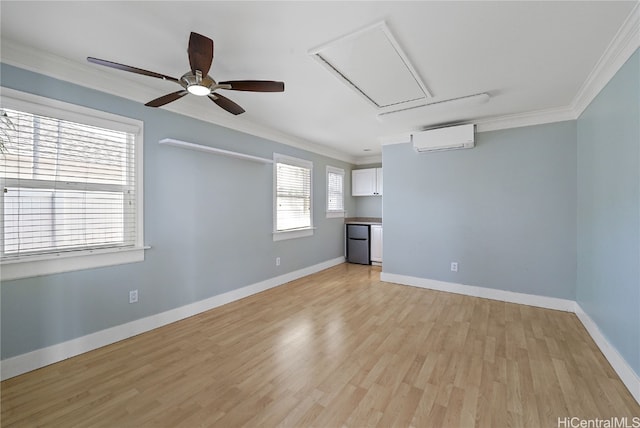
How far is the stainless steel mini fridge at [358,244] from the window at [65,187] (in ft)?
13.4

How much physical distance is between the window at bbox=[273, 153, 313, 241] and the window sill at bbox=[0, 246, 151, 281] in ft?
6.55

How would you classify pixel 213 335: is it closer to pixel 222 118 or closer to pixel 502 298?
pixel 222 118

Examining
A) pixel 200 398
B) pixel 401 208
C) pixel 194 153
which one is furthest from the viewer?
pixel 401 208

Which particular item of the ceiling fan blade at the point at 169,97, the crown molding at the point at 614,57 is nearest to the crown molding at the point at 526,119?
the crown molding at the point at 614,57

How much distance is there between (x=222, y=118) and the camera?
3369mm

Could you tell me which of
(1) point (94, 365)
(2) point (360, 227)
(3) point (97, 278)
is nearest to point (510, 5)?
(3) point (97, 278)

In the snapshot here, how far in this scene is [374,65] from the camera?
7.25ft

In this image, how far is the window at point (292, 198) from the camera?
428cm

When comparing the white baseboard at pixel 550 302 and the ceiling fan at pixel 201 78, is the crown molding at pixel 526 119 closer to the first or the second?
the white baseboard at pixel 550 302

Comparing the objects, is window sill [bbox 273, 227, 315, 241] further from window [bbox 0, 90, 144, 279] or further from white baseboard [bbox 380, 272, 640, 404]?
window [bbox 0, 90, 144, 279]

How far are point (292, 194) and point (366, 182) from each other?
216cm

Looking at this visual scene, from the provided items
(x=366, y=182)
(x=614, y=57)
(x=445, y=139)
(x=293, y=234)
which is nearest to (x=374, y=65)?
(x=614, y=57)

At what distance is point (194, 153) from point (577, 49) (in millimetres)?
3614

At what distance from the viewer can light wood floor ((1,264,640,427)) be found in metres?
1.61
